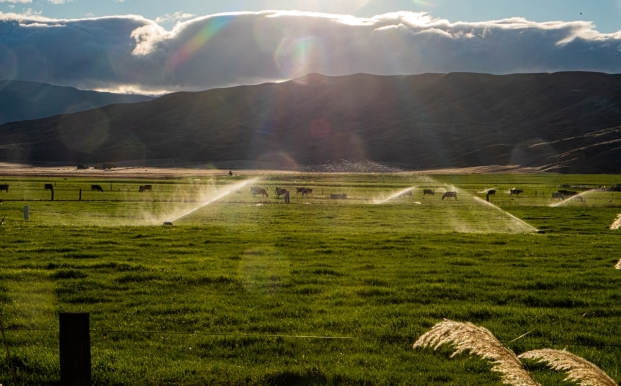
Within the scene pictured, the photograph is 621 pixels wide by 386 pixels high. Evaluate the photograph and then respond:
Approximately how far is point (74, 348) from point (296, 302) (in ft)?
33.0

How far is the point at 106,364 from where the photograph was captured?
36.2 ft

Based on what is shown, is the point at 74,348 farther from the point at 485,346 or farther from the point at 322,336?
the point at 322,336

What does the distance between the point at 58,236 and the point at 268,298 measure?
17.4m

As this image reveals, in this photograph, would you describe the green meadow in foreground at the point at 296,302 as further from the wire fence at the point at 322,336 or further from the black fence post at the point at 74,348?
the black fence post at the point at 74,348

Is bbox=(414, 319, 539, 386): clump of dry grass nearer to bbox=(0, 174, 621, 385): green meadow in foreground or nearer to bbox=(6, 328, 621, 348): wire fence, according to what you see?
bbox=(0, 174, 621, 385): green meadow in foreground

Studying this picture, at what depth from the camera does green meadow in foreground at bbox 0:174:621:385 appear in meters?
11.2

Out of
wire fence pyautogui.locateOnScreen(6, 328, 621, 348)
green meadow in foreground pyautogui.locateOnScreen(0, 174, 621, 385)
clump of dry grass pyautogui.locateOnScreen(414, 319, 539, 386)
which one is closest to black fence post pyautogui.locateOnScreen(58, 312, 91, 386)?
clump of dry grass pyautogui.locateOnScreen(414, 319, 539, 386)

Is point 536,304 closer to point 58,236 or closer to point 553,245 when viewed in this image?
point 553,245

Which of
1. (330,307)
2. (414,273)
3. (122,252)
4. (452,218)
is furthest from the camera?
(452,218)

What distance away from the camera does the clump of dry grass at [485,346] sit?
4.11 m

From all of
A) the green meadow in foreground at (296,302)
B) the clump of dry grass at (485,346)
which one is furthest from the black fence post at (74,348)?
the green meadow in foreground at (296,302)

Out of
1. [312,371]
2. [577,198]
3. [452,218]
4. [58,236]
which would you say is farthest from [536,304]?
[577,198]

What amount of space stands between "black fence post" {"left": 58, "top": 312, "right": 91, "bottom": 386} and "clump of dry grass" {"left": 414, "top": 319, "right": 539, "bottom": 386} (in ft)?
12.1

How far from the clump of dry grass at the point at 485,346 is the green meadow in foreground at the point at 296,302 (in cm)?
520
